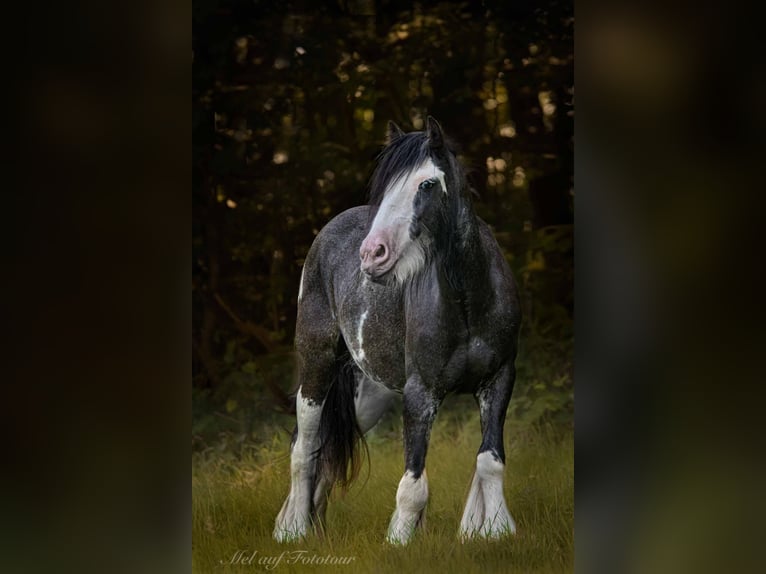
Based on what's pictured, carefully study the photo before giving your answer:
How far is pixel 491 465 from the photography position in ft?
10.1

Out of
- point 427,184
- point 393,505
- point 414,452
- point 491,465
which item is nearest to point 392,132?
point 427,184

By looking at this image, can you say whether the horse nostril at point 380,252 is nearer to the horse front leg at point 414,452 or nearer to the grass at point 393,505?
the horse front leg at point 414,452

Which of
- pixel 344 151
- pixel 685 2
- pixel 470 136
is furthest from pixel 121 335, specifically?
pixel 685 2

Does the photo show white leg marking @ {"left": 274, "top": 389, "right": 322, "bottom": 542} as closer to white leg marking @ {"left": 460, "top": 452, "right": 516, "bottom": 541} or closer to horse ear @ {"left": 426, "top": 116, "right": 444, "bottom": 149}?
white leg marking @ {"left": 460, "top": 452, "right": 516, "bottom": 541}

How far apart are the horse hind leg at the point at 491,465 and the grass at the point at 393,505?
0.04 m

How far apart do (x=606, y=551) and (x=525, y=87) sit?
160 centimetres

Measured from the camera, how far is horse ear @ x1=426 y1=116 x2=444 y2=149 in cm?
289

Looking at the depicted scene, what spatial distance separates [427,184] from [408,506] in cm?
112

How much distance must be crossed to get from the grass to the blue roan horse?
57 mm

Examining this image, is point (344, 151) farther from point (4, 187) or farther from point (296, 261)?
point (4, 187)

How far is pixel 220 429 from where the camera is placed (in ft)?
10.6

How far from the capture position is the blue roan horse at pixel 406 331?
2.88 m

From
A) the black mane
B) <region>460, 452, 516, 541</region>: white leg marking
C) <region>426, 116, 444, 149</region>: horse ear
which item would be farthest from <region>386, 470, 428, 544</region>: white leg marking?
<region>426, 116, 444, 149</region>: horse ear

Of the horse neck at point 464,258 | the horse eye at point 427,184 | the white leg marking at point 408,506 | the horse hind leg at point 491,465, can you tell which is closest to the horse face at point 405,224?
the horse eye at point 427,184
